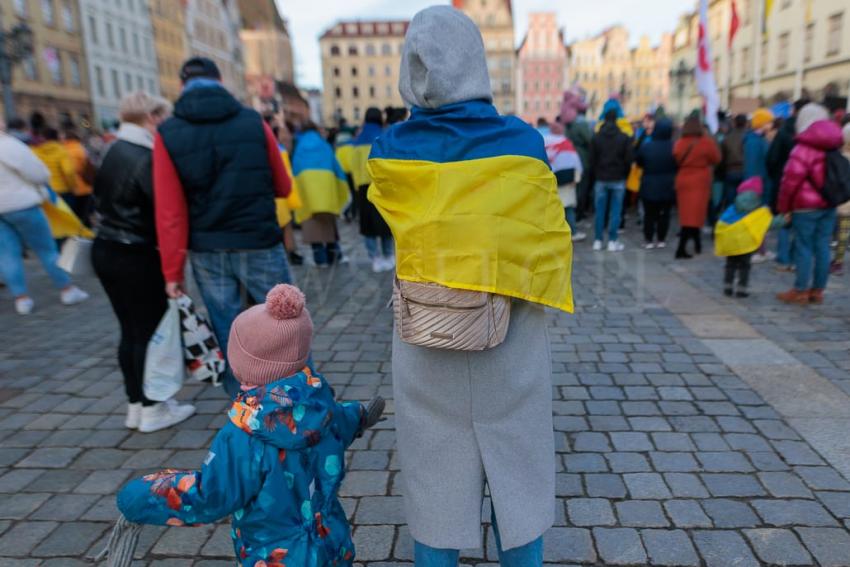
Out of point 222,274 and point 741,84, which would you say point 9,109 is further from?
point 741,84

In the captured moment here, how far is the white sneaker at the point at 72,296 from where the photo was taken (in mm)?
6867

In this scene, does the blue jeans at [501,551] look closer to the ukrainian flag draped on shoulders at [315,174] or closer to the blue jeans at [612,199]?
the ukrainian flag draped on shoulders at [315,174]

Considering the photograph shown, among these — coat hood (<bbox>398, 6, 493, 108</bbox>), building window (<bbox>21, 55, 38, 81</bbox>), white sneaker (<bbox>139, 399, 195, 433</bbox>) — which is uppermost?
building window (<bbox>21, 55, 38, 81</bbox>)

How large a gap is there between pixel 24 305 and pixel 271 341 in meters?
6.09

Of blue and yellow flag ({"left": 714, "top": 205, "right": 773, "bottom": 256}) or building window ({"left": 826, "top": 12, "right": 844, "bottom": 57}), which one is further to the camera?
building window ({"left": 826, "top": 12, "right": 844, "bottom": 57})

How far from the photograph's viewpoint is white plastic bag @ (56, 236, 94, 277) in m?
3.55

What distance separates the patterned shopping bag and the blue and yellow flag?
198 inches

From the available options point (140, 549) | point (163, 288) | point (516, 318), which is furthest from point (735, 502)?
point (163, 288)

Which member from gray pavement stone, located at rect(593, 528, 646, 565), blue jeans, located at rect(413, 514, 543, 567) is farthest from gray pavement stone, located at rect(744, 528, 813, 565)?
blue jeans, located at rect(413, 514, 543, 567)

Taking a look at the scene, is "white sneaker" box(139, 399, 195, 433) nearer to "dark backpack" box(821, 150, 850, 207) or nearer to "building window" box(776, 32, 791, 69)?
"dark backpack" box(821, 150, 850, 207)

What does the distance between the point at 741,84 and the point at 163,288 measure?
41.9 m

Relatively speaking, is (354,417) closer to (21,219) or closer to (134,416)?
(134,416)

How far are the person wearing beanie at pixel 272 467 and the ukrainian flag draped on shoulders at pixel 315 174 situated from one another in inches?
232

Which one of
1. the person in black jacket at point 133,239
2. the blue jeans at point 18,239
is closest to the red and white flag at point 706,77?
the person in black jacket at point 133,239
